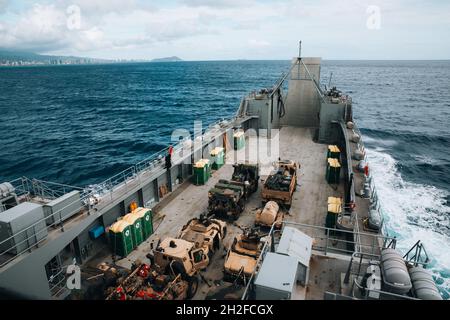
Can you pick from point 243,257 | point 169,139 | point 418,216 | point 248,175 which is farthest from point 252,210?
point 169,139

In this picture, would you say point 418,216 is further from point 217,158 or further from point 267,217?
point 217,158

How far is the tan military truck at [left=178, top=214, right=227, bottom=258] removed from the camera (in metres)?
12.9

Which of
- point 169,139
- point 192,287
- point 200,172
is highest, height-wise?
point 200,172

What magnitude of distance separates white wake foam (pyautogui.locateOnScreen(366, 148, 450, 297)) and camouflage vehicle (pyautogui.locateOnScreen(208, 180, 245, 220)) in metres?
11.8

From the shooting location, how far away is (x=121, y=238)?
1300cm

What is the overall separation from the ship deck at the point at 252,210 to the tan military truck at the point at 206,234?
0.48 metres

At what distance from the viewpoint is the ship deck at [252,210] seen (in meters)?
9.65

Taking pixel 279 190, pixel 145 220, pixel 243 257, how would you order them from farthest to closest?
pixel 279 190 < pixel 145 220 < pixel 243 257

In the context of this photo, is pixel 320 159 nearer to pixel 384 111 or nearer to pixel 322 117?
pixel 322 117

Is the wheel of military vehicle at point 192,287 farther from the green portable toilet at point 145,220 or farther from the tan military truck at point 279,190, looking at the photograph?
the tan military truck at point 279,190

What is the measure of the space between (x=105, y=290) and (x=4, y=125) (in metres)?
51.8

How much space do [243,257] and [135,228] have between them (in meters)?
5.21

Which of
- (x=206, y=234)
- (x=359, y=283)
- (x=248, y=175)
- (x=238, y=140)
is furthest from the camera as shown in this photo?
(x=238, y=140)

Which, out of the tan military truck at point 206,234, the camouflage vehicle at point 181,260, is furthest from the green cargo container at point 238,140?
the camouflage vehicle at point 181,260
